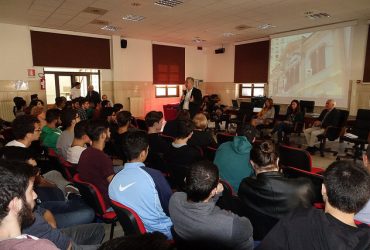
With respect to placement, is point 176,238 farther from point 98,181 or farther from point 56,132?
point 56,132

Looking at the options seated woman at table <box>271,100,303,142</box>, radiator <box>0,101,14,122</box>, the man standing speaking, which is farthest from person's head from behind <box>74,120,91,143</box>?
radiator <box>0,101,14,122</box>

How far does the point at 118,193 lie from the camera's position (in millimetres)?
1741

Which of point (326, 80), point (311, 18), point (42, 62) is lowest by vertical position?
point (326, 80)

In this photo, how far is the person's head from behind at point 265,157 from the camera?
1.85m

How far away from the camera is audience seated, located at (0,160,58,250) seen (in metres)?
0.97

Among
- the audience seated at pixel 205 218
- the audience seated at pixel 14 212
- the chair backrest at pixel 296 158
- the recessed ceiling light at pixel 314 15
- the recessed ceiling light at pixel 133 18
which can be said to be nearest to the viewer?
the audience seated at pixel 14 212

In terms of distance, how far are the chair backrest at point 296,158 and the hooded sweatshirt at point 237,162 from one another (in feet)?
2.93

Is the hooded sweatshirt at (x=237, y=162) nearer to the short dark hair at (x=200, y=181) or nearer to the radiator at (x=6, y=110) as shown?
the short dark hair at (x=200, y=181)

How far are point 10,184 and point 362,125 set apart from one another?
6.49 metres

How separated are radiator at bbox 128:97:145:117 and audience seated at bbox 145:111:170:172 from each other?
6.91m

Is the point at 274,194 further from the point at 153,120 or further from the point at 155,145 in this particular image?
the point at 153,120

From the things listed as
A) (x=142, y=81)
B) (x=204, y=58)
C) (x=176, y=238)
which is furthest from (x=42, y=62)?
(x=176, y=238)

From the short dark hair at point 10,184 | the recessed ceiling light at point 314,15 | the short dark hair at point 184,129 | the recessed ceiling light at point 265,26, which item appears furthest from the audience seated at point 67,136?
the recessed ceiling light at point 265,26

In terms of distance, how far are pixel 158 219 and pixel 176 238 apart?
0.38m
